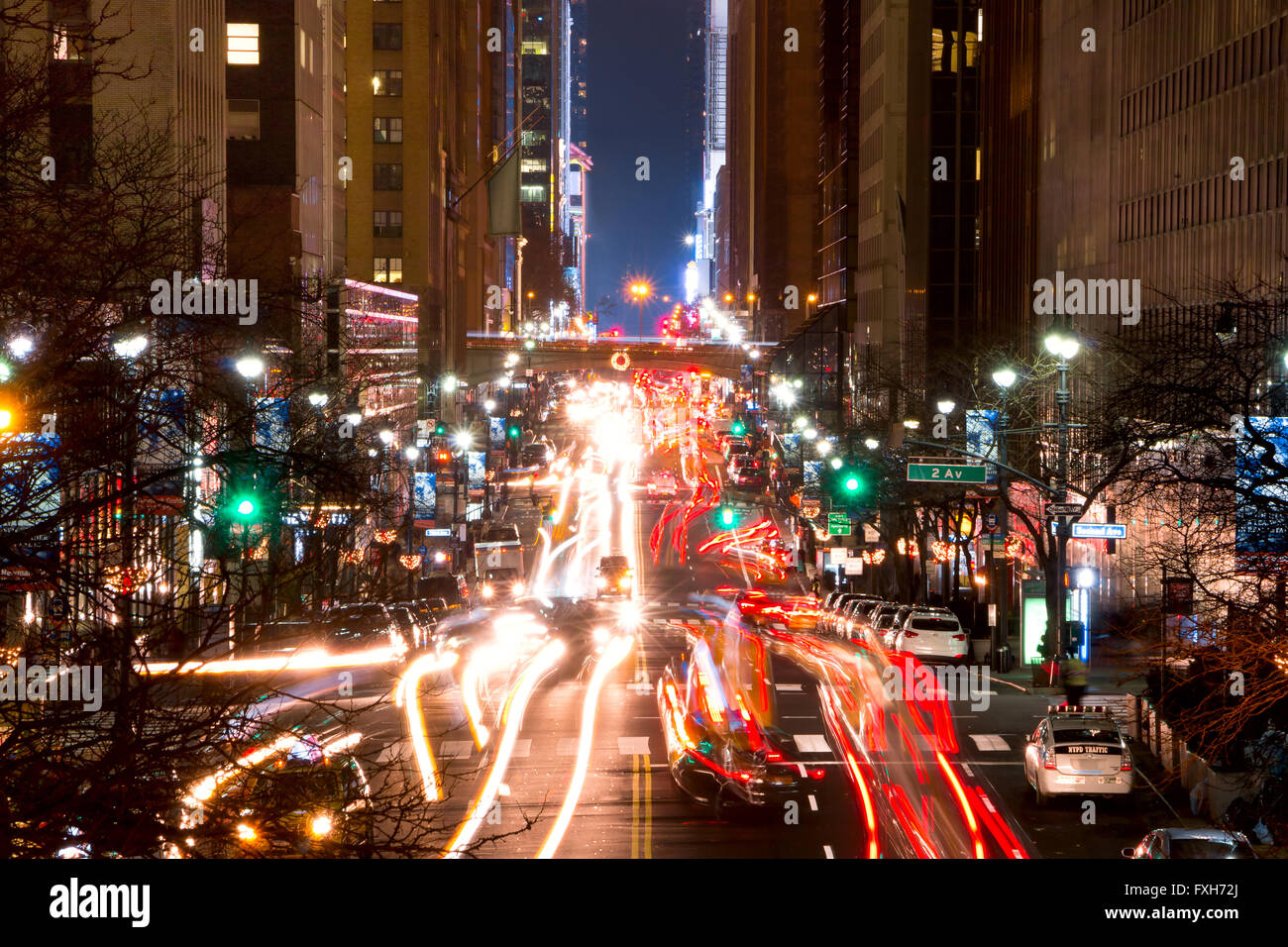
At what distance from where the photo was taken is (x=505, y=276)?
183 metres

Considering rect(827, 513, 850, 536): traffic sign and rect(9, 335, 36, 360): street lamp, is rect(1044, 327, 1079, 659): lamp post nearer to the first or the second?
rect(827, 513, 850, 536): traffic sign

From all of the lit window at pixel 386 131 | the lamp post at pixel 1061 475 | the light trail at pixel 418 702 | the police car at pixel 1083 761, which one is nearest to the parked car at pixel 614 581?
the light trail at pixel 418 702

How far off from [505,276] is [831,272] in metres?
67.5

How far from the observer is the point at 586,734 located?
2967cm

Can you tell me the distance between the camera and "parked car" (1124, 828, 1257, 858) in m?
15.6

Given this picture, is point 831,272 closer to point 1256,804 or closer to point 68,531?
point 1256,804

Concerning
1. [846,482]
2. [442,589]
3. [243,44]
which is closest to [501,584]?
[442,589]

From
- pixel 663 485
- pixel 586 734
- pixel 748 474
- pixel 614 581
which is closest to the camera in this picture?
pixel 586 734

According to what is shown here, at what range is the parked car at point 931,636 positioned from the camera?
127 feet

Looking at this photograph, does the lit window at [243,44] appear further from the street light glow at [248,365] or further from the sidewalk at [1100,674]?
the street light glow at [248,365]

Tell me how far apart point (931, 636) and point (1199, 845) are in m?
22.7

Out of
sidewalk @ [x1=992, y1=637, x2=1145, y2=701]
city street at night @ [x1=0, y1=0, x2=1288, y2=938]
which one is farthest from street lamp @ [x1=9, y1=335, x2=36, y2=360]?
sidewalk @ [x1=992, y1=637, x2=1145, y2=701]

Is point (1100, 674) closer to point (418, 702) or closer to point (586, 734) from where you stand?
point (586, 734)

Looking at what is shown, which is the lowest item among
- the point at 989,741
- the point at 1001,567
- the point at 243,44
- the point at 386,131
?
the point at 989,741
